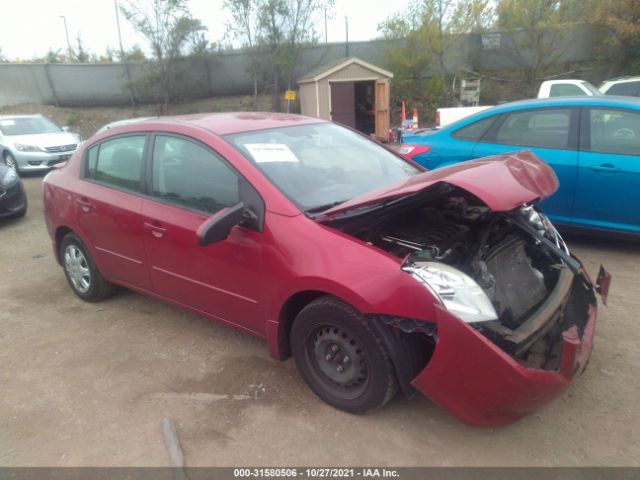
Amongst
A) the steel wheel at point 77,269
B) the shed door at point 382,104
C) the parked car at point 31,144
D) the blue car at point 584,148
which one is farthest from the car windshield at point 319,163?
the shed door at point 382,104

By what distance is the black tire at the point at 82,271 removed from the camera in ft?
13.9

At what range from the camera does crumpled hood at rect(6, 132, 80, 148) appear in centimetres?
1180

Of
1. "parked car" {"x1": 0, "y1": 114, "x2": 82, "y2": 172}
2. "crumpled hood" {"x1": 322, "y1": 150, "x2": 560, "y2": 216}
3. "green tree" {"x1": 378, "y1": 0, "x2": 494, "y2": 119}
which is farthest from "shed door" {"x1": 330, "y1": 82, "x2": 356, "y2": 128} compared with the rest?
"crumpled hood" {"x1": 322, "y1": 150, "x2": 560, "y2": 216}

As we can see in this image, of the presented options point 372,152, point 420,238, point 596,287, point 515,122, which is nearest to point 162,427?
point 420,238

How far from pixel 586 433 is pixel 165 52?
2136 cm

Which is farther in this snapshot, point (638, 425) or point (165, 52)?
point (165, 52)

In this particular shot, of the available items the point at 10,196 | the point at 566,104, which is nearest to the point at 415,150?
the point at 566,104

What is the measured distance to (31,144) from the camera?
11.7 m

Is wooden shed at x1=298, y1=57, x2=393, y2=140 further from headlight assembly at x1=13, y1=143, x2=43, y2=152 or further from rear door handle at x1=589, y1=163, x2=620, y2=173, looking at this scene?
rear door handle at x1=589, y1=163, x2=620, y2=173

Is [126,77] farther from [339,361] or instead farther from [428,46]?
[339,361]

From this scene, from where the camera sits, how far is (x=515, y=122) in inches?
202

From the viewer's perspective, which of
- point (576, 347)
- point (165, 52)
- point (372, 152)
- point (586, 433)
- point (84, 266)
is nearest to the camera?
point (576, 347)

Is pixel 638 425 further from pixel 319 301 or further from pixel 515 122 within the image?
pixel 515 122

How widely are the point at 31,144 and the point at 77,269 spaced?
30.0 feet
